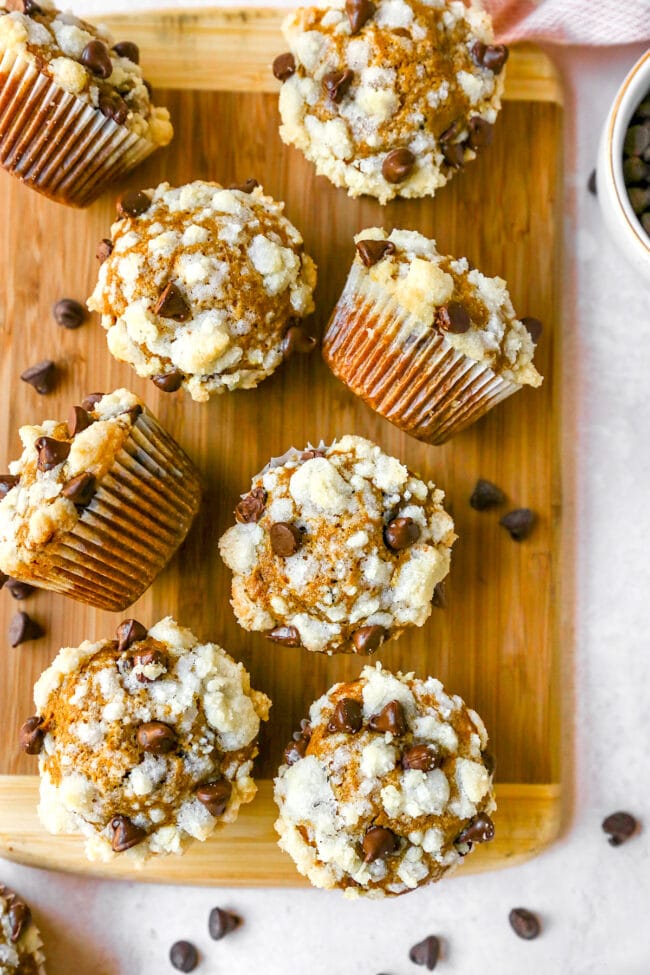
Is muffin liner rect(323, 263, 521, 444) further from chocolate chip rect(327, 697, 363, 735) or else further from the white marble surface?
chocolate chip rect(327, 697, 363, 735)

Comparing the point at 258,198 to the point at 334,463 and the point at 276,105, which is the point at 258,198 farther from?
the point at 334,463

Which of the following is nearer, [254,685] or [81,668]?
[81,668]

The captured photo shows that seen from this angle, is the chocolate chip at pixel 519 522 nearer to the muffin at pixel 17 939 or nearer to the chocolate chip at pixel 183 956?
the chocolate chip at pixel 183 956

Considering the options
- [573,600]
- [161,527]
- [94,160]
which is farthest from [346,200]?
[573,600]

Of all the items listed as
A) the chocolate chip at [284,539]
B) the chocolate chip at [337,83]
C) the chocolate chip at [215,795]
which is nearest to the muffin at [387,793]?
the chocolate chip at [215,795]

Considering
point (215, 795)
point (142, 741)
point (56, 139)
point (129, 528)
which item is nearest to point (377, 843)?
point (215, 795)

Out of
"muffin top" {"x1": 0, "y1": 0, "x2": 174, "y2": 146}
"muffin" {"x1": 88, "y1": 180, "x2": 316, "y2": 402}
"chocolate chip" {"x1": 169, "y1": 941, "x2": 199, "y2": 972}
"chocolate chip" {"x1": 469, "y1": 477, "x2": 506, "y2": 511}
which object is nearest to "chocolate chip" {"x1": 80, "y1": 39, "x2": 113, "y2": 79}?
"muffin top" {"x1": 0, "y1": 0, "x2": 174, "y2": 146}
